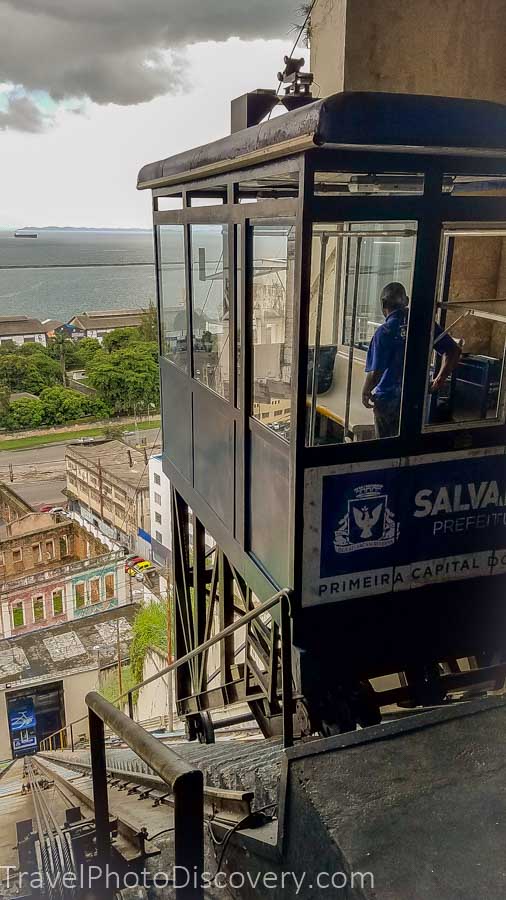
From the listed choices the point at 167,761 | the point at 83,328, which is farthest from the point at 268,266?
the point at 83,328

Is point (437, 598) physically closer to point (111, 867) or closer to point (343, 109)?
point (111, 867)

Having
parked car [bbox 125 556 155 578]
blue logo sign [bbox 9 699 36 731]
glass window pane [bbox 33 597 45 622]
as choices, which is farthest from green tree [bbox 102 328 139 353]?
blue logo sign [bbox 9 699 36 731]

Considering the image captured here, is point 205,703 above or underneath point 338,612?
underneath

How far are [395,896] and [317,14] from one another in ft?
24.6

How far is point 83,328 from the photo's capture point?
326 feet

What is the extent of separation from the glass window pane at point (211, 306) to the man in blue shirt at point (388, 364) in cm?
114

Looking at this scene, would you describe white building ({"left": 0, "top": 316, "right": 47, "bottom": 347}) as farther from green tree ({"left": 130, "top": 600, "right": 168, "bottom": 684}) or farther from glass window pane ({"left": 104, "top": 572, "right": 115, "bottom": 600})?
green tree ({"left": 130, "top": 600, "right": 168, "bottom": 684})

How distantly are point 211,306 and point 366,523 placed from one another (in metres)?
2.10

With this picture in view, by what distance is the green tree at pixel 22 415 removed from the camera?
67.5 meters

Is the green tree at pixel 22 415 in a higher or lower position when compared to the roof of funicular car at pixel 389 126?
lower

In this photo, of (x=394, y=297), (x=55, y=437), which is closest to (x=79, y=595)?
(x=394, y=297)

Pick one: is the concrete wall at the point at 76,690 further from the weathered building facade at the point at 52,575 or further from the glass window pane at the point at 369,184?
the glass window pane at the point at 369,184

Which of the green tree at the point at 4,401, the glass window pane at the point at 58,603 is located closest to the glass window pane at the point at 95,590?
the glass window pane at the point at 58,603

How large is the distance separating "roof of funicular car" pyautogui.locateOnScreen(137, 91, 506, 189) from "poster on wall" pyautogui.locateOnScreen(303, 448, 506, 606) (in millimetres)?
1619
